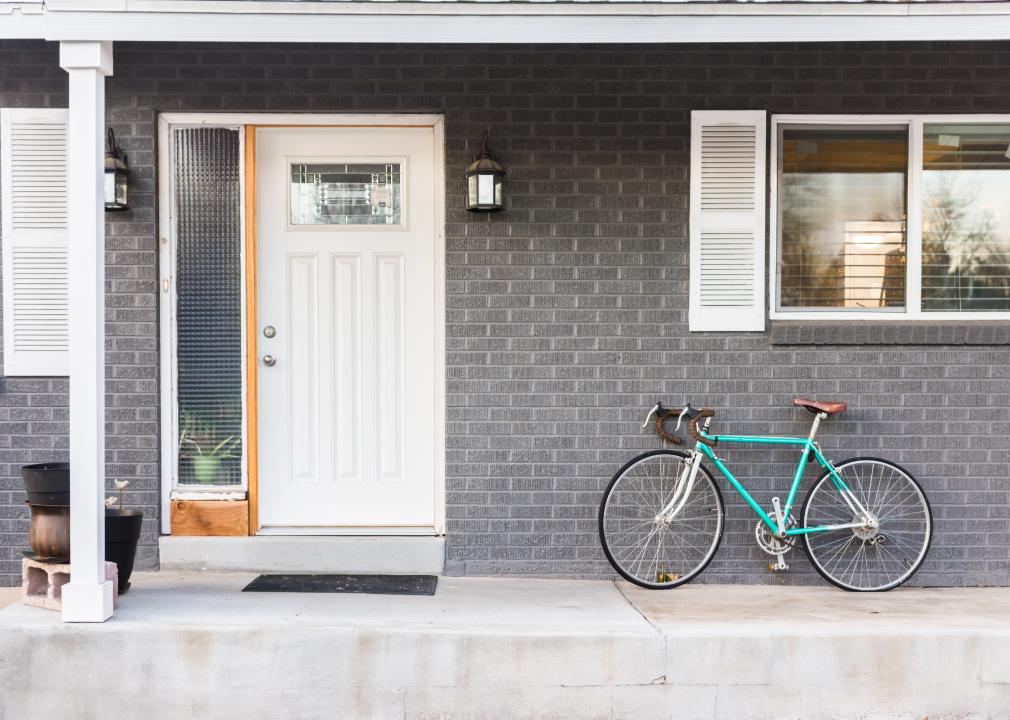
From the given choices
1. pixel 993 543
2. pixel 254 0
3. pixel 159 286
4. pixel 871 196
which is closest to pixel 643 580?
pixel 993 543

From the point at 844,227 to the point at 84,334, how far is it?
3958mm

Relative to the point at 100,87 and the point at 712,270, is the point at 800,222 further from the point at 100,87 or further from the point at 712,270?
the point at 100,87

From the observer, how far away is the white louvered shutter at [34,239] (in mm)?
4797

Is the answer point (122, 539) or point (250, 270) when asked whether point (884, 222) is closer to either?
point (250, 270)

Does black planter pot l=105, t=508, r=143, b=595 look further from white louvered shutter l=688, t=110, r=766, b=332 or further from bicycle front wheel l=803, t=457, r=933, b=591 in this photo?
bicycle front wheel l=803, t=457, r=933, b=591

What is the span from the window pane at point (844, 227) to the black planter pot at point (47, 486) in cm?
382

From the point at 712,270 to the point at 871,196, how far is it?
101 centimetres

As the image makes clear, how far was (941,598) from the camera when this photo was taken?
4.58 meters

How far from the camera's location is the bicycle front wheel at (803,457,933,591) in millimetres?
4809

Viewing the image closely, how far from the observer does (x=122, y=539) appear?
13.9ft

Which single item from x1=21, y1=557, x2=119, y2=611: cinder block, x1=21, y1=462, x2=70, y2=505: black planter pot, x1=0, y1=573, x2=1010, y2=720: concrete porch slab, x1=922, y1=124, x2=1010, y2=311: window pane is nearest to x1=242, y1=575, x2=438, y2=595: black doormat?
x1=0, y1=573, x2=1010, y2=720: concrete porch slab

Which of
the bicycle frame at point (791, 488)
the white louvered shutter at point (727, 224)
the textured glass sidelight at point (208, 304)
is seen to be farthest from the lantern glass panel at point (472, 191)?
the bicycle frame at point (791, 488)

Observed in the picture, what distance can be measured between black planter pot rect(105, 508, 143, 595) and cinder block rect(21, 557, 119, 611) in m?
0.12

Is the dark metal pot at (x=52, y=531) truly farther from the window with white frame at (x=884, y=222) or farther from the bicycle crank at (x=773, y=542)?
the window with white frame at (x=884, y=222)
